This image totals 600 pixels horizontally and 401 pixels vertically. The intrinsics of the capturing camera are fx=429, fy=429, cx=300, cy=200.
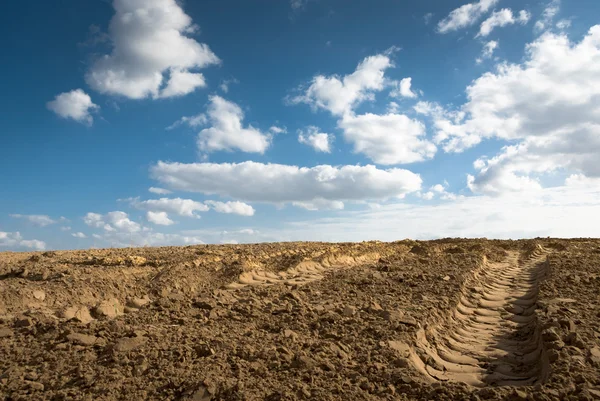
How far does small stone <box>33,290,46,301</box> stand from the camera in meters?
6.80

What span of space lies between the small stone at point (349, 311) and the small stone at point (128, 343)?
2.49m

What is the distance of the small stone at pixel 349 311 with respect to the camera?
18.3 ft

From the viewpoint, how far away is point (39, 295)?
687cm

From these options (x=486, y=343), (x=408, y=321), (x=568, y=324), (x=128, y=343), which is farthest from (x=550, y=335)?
(x=128, y=343)

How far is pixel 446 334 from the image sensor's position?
5473mm

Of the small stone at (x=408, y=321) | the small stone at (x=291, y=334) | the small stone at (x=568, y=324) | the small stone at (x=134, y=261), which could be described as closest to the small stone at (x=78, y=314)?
the small stone at (x=291, y=334)

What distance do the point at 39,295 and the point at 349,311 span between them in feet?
16.3

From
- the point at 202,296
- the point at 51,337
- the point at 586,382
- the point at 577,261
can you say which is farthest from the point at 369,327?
the point at 577,261

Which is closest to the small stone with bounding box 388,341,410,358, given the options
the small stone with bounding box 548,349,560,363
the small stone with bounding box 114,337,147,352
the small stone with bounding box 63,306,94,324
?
the small stone with bounding box 548,349,560,363

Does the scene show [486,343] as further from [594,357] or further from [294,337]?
[294,337]

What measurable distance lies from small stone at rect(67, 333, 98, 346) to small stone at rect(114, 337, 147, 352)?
357mm

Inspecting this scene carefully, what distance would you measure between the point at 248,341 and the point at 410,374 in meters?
1.69

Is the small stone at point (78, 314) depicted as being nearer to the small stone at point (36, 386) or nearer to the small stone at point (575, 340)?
the small stone at point (36, 386)

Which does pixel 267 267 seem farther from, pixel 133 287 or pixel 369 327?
pixel 369 327
